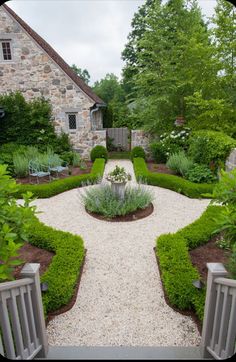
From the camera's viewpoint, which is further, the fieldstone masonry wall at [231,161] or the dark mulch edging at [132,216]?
the fieldstone masonry wall at [231,161]

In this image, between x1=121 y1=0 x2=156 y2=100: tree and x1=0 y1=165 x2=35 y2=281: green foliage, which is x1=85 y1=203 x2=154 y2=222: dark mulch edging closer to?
x1=0 y1=165 x2=35 y2=281: green foliage

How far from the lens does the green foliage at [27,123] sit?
37.9 feet

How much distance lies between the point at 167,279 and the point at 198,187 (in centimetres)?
442

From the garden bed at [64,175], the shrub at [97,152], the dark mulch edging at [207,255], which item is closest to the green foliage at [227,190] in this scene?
the dark mulch edging at [207,255]

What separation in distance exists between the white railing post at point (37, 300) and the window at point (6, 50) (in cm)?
1137

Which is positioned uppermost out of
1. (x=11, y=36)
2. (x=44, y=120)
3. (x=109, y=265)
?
(x=11, y=36)

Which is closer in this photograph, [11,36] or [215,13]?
[215,13]

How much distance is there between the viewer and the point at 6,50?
11.1 meters

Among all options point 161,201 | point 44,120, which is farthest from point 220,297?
point 44,120

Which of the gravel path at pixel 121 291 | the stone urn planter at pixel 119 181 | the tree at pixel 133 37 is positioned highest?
the tree at pixel 133 37

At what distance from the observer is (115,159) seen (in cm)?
1350

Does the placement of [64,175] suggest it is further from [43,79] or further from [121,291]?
[121,291]

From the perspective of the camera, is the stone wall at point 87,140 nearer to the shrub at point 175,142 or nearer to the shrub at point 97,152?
the shrub at point 97,152

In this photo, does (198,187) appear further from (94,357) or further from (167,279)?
(94,357)
